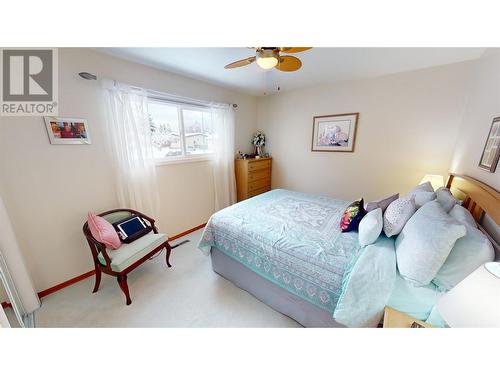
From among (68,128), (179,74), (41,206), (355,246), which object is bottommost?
(355,246)

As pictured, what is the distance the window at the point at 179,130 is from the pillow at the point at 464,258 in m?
2.86

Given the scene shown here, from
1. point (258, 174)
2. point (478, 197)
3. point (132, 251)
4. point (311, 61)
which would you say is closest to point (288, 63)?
point (311, 61)

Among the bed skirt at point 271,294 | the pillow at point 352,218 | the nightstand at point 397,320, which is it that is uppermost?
the pillow at point 352,218

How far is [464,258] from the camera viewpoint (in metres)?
0.85

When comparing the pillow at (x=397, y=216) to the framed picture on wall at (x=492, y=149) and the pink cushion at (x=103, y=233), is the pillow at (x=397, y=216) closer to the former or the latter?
the framed picture on wall at (x=492, y=149)

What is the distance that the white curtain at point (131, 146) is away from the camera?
1859 millimetres

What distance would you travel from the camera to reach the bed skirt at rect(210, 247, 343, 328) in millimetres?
1237

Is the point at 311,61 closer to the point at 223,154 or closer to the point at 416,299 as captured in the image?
the point at 223,154

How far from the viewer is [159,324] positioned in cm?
138

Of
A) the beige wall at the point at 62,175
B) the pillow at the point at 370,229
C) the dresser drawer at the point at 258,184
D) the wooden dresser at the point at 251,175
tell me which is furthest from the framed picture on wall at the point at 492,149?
the beige wall at the point at 62,175

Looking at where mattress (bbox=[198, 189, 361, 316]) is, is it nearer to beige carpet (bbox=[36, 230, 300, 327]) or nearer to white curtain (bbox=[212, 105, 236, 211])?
beige carpet (bbox=[36, 230, 300, 327])
